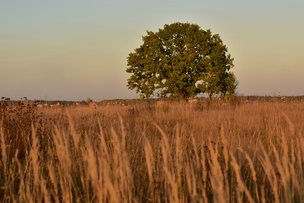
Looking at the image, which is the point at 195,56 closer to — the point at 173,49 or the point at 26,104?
the point at 173,49

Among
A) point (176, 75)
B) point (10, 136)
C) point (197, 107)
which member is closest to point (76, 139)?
point (10, 136)

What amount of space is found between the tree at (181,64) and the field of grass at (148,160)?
11991 mm

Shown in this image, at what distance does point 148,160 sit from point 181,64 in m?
26.6

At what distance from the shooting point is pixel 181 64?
29188mm

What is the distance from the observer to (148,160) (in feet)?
9.31

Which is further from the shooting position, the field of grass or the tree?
the tree

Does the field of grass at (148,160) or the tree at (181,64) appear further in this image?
the tree at (181,64)

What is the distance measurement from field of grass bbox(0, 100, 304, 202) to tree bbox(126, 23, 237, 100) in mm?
11991

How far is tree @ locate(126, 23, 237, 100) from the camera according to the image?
Answer: 2962 centimetres

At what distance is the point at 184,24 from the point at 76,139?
96.7ft

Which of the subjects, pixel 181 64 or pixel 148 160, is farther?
pixel 181 64

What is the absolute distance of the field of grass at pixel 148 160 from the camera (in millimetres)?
2789

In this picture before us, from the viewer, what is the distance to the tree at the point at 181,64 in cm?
2962

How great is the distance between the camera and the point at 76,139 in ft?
10.9
